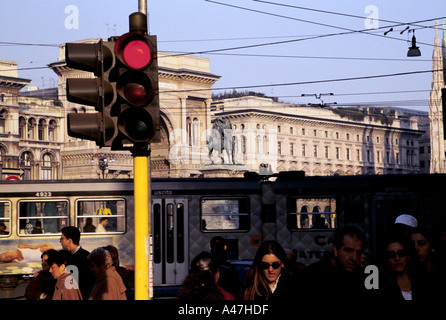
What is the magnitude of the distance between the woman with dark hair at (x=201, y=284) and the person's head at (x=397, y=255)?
130 centimetres

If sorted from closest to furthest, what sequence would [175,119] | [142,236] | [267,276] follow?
1. [142,236]
2. [267,276]
3. [175,119]

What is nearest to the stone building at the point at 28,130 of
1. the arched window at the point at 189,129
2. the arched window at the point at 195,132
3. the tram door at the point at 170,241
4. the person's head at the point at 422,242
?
the arched window at the point at 189,129

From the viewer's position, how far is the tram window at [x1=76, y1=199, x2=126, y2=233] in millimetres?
22359

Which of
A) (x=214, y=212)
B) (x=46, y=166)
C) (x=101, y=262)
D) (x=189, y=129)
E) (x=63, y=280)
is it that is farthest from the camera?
(x=189, y=129)

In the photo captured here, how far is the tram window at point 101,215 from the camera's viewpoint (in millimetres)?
22359

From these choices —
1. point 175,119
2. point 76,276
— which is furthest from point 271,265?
point 175,119

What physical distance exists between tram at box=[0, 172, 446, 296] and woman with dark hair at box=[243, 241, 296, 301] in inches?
592

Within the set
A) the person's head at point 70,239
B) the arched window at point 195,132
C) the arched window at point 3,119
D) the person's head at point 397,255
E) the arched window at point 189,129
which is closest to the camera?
the person's head at point 397,255

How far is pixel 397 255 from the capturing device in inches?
269

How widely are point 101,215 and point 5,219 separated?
7.69ft

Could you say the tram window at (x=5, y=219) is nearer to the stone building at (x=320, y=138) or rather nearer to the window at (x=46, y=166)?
the window at (x=46, y=166)

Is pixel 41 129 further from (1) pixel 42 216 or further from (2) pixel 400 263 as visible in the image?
(2) pixel 400 263

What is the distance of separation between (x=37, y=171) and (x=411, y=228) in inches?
3751

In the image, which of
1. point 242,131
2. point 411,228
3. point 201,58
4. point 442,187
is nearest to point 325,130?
point 242,131
